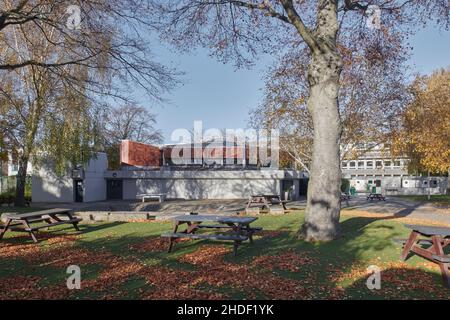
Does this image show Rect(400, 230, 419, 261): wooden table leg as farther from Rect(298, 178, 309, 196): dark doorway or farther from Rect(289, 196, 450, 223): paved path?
Rect(298, 178, 309, 196): dark doorway

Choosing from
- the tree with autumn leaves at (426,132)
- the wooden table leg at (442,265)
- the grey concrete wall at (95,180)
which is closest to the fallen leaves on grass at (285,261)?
the wooden table leg at (442,265)

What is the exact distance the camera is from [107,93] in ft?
42.8

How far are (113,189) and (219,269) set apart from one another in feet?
121

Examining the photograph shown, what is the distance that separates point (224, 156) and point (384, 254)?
3580 centimetres

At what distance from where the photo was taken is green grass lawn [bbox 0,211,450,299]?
5.52 m

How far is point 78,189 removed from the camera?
38.1 metres

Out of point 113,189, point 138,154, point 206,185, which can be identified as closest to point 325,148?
point 206,185

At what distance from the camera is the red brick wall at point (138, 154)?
145 ft

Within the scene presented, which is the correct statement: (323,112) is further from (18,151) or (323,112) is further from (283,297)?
(18,151)

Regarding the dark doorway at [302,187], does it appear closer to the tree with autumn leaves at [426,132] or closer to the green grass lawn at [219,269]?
the tree with autumn leaves at [426,132]

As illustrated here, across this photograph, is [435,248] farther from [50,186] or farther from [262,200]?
[50,186]

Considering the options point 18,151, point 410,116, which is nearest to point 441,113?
point 410,116

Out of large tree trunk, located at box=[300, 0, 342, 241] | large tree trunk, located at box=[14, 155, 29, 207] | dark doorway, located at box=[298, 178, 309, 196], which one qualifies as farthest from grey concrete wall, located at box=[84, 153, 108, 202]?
large tree trunk, located at box=[300, 0, 342, 241]

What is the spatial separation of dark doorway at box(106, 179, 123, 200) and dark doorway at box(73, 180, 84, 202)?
3.80 meters
